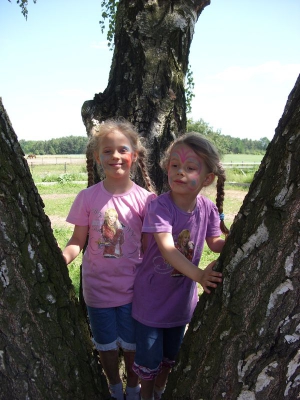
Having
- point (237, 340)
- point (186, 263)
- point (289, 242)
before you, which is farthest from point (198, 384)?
point (289, 242)

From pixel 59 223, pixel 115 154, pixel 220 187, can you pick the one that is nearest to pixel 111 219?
pixel 115 154

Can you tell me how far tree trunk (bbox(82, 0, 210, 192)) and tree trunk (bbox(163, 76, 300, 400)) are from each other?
1.36 meters

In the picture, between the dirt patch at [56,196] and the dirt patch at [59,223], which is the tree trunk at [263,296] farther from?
the dirt patch at [56,196]

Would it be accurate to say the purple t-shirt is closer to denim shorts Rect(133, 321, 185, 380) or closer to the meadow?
denim shorts Rect(133, 321, 185, 380)

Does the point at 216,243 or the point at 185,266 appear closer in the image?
the point at 185,266

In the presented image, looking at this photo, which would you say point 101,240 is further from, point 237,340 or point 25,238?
point 237,340

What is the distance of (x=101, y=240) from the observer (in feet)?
7.77

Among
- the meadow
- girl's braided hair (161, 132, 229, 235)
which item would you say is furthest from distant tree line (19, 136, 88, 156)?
girl's braided hair (161, 132, 229, 235)

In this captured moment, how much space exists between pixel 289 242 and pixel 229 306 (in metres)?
0.34

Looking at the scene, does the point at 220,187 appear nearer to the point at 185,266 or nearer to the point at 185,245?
the point at 185,245

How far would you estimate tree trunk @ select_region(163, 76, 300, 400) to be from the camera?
150 centimetres

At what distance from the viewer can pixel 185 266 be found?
1.94 meters

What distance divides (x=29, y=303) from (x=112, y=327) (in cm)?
79

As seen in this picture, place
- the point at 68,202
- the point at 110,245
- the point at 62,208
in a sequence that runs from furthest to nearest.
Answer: the point at 68,202 → the point at 62,208 → the point at 110,245
